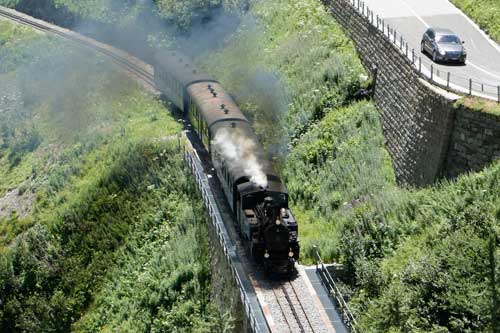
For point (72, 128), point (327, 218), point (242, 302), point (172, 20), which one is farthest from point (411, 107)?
→ point (172, 20)

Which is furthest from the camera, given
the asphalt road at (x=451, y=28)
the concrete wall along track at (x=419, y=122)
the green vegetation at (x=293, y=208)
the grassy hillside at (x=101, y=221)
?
the asphalt road at (x=451, y=28)

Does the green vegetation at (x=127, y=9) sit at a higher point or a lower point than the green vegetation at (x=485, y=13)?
lower

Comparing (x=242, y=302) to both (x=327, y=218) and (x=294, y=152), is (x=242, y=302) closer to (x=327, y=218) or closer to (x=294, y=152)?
(x=327, y=218)

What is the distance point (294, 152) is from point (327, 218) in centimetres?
576

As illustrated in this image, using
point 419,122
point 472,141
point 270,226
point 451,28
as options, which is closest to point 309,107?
point 451,28

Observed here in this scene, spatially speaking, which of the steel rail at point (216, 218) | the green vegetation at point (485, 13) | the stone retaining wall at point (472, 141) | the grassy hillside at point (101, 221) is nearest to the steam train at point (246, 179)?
the steel rail at point (216, 218)

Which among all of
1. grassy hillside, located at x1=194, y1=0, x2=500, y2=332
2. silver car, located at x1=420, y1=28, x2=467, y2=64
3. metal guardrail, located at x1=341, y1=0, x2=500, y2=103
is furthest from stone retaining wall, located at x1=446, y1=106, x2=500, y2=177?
silver car, located at x1=420, y1=28, x2=467, y2=64

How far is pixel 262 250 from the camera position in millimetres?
25703

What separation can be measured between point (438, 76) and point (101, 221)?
16.8 meters

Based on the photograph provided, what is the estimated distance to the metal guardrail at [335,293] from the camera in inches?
909

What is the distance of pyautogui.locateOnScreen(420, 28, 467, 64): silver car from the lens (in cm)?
3052

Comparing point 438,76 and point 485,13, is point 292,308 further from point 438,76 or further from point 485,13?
point 485,13

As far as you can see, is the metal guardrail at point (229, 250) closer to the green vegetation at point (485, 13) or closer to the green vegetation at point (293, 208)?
the green vegetation at point (293, 208)

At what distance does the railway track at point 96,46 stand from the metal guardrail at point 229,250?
600 inches
